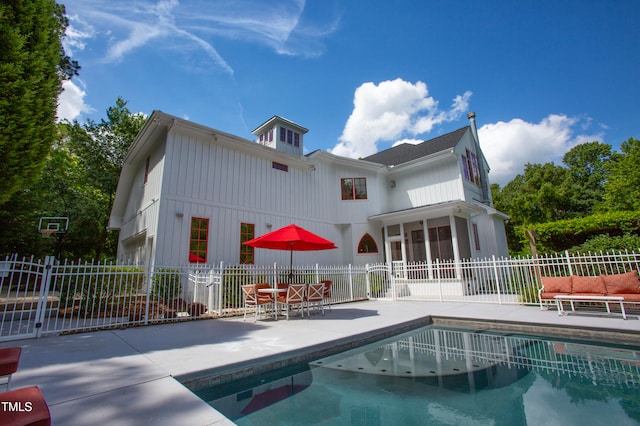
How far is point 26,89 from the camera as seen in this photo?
19.7ft

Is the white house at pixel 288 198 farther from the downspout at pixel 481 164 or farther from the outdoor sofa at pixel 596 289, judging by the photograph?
the outdoor sofa at pixel 596 289

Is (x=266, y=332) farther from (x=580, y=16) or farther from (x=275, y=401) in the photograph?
(x=580, y=16)

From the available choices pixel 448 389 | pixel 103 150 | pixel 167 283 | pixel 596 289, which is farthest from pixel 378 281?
pixel 103 150

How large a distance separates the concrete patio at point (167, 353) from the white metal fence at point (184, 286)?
77 cm

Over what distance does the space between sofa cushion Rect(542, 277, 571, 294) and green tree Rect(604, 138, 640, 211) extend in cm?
2319

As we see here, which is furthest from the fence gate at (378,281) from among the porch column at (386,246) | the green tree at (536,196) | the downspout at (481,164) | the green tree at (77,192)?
the green tree at (536,196)

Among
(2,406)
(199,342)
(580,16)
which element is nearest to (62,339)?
(199,342)

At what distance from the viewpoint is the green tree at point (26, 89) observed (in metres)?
5.83

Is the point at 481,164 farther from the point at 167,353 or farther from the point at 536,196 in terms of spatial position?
the point at 167,353

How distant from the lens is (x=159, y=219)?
9.57 m

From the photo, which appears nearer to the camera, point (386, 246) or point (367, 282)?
point (367, 282)

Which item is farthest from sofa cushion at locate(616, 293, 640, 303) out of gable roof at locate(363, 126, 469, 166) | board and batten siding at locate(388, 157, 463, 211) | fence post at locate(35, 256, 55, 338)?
fence post at locate(35, 256, 55, 338)

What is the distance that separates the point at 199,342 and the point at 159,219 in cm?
616

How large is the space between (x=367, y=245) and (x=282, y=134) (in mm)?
7625
